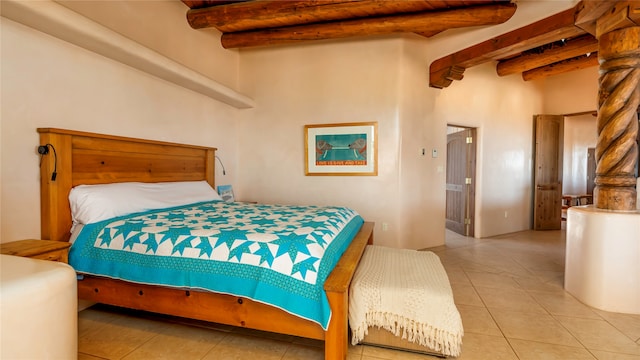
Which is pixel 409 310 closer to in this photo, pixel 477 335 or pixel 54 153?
pixel 477 335

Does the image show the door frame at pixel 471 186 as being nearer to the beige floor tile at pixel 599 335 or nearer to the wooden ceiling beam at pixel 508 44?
the wooden ceiling beam at pixel 508 44

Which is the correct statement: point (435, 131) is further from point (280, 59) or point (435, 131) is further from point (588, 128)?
point (588, 128)

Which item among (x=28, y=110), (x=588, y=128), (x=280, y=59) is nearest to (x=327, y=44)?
(x=280, y=59)

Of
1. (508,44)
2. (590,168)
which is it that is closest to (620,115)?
(508,44)

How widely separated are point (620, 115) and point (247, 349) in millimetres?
3371

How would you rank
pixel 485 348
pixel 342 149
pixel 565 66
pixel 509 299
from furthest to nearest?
pixel 565 66 → pixel 342 149 → pixel 509 299 → pixel 485 348

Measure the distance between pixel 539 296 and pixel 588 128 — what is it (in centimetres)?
761

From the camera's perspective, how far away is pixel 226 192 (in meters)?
4.00

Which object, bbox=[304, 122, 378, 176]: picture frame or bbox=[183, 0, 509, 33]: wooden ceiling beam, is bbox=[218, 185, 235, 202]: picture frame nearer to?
bbox=[304, 122, 378, 176]: picture frame

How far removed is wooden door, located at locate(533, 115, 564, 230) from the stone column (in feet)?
10.7

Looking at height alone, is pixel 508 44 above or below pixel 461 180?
above

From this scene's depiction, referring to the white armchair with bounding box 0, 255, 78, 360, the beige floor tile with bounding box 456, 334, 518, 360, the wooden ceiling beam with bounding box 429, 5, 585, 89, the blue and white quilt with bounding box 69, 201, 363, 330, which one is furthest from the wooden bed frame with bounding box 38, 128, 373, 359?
the wooden ceiling beam with bounding box 429, 5, 585, 89

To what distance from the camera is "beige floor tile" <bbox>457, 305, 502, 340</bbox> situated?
6.51 ft

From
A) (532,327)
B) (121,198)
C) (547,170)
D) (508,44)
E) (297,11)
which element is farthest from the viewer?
(547,170)
